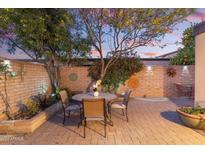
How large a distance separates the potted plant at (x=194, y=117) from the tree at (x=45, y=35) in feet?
15.8

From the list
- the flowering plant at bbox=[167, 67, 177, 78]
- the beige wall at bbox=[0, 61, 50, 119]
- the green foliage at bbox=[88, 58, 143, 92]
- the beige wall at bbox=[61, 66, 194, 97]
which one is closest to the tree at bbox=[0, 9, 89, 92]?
the beige wall at bbox=[0, 61, 50, 119]

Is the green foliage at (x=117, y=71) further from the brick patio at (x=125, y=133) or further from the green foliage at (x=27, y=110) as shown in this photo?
the green foliage at (x=27, y=110)

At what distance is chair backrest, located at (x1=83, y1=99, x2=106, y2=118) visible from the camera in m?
5.07

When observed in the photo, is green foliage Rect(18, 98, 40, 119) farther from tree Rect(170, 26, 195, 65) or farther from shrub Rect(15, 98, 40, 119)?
tree Rect(170, 26, 195, 65)

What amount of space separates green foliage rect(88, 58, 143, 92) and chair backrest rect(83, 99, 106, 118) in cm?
629

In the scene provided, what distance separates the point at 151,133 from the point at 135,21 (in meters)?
4.38

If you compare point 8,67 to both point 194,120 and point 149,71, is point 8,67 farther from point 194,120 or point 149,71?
point 149,71

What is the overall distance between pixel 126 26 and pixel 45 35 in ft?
9.39

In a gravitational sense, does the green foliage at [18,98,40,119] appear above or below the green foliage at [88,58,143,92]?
below

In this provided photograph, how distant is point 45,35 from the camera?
8172 millimetres

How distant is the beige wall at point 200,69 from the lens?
723 cm

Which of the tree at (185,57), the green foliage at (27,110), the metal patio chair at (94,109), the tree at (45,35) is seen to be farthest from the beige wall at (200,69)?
the tree at (185,57)

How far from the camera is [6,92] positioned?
614 centimetres

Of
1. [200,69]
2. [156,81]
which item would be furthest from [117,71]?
[200,69]
